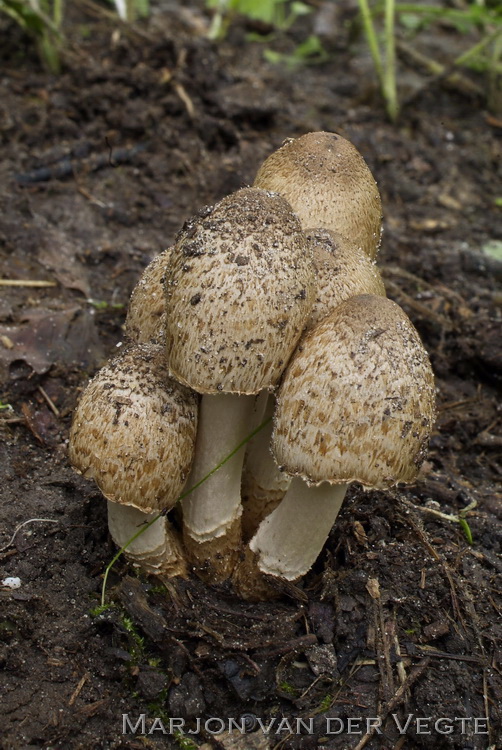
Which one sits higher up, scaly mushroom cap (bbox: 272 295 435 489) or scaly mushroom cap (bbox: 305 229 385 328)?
scaly mushroom cap (bbox: 305 229 385 328)

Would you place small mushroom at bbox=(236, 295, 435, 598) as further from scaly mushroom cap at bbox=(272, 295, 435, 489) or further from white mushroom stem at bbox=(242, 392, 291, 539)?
white mushroom stem at bbox=(242, 392, 291, 539)

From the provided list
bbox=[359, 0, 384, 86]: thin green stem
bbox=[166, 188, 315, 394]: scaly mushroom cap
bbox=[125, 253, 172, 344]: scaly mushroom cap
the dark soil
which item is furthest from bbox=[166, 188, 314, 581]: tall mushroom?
bbox=[359, 0, 384, 86]: thin green stem

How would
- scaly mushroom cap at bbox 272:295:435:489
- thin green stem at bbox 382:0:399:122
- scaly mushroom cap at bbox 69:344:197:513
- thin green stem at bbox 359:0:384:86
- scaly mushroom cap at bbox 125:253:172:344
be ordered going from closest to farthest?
scaly mushroom cap at bbox 272:295:435:489 < scaly mushroom cap at bbox 69:344:197:513 < scaly mushroom cap at bbox 125:253:172:344 < thin green stem at bbox 359:0:384:86 < thin green stem at bbox 382:0:399:122

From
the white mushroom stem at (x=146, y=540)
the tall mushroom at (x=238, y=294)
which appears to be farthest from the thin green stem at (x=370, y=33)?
the white mushroom stem at (x=146, y=540)

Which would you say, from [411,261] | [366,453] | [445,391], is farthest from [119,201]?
[366,453]

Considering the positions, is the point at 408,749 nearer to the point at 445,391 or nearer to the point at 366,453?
the point at 366,453

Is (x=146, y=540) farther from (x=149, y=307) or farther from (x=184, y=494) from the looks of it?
(x=149, y=307)

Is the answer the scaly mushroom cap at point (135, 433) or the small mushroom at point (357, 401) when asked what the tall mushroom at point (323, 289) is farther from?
the scaly mushroom cap at point (135, 433)
